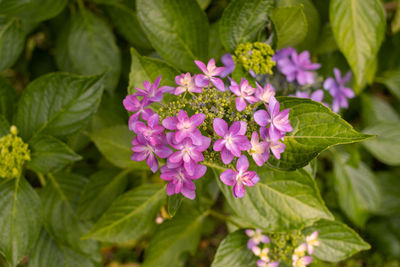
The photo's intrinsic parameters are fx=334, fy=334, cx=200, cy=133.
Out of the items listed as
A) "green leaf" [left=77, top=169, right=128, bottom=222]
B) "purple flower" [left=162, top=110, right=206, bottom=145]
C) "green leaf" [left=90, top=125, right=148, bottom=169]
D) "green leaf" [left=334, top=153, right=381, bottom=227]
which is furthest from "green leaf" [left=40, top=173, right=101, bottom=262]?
"green leaf" [left=334, top=153, right=381, bottom=227]

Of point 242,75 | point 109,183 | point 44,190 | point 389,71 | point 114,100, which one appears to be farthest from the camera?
point 389,71

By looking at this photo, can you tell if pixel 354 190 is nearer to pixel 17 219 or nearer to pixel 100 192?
pixel 100 192

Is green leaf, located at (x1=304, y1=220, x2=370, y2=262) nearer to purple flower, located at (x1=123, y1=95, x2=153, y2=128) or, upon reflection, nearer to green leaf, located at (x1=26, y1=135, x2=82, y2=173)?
purple flower, located at (x1=123, y1=95, x2=153, y2=128)

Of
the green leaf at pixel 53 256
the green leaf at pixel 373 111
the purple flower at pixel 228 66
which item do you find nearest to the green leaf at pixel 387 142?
the green leaf at pixel 373 111

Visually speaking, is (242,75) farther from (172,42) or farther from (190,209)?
(190,209)

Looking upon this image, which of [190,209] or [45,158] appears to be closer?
[45,158]

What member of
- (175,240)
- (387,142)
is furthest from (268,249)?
(387,142)

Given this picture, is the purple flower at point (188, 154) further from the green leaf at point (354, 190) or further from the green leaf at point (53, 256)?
the green leaf at point (354, 190)

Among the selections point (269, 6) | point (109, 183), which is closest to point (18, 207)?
point (109, 183)
